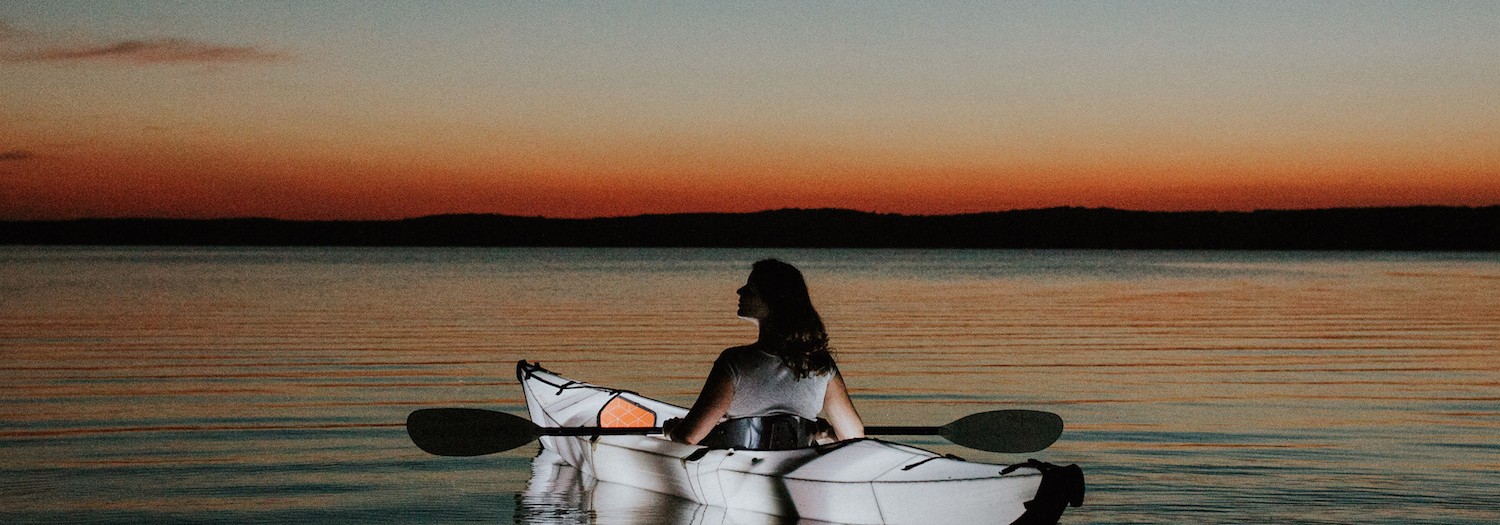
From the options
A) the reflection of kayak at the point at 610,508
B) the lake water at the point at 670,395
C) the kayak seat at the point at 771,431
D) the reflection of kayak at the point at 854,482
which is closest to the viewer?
the reflection of kayak at the point at 854,482

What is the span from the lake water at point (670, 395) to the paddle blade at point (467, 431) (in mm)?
345

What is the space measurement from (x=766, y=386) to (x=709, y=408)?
281mm

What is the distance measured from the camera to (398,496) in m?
8.84

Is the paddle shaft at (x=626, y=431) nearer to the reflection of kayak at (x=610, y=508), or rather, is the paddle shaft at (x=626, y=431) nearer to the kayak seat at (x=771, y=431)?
the reflection of kayak at (x=610, y=508)

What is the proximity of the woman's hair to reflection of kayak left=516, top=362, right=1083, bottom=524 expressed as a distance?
0.48 metres

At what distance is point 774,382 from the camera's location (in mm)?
7125

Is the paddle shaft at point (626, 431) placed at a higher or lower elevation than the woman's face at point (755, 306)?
lower

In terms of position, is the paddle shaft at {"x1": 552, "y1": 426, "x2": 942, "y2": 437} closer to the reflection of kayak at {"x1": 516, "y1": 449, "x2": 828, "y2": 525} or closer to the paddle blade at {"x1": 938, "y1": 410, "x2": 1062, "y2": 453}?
the paddle blade at {"x1": 938, "y1": 410, "x2": 1062, "y2": 453}

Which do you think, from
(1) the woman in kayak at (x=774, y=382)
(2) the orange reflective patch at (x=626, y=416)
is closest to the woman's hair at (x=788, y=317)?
(1) the woman in kayak at (x=774, y=382)

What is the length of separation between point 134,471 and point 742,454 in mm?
4244

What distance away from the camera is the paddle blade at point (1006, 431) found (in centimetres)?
801

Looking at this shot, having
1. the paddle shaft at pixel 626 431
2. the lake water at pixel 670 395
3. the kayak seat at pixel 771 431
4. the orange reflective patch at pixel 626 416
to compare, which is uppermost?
the kayak seat at pixel 771 431

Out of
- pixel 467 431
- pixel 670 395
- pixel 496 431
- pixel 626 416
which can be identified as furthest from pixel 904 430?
pixel 670 395

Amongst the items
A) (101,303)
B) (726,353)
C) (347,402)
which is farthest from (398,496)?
(101,303)
